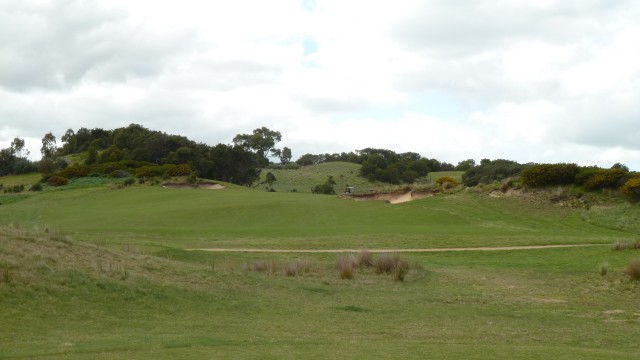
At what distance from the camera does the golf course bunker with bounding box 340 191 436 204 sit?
192ft

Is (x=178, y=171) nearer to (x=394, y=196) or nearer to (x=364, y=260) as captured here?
(x=394, y=196)

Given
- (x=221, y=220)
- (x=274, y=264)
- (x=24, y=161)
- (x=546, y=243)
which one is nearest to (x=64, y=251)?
(x=274, y=264)

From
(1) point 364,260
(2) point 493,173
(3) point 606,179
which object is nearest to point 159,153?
(2) point 493,173

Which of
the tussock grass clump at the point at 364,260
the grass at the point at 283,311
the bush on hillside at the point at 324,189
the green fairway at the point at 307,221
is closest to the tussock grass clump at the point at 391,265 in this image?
the tussock grass clump at the point at 364,260

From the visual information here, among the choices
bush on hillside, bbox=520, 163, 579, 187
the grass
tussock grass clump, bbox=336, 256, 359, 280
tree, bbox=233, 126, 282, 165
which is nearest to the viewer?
the grass

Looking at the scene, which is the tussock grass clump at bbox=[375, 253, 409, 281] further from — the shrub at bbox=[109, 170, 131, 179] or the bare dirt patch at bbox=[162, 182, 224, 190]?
the shrub at bbox=[109, 170, 131, 179]

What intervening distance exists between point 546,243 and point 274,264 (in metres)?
16.2

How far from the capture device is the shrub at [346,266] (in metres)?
23.9

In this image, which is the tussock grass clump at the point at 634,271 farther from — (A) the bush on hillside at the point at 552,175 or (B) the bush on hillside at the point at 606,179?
(A) the bush on hillside at the point at 552,175

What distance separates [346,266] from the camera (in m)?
24.7

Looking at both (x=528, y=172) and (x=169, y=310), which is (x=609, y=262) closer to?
(x=169, y=310)

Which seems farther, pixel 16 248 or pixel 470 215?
pixel 470 215

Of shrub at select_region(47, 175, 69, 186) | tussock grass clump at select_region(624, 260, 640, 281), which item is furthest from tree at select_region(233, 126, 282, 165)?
tussock grass clump at select_region(624, 260, 640, 281)

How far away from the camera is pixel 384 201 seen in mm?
59906
